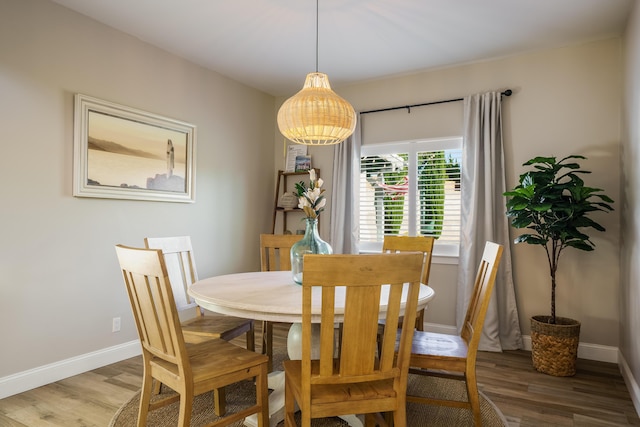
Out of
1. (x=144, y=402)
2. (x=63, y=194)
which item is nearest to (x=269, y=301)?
(x=144, y=402)

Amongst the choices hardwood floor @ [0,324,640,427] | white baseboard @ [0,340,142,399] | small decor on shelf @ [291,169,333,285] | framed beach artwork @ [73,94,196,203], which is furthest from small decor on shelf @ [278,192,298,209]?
small decor on shelf @ [291,169,333,285]

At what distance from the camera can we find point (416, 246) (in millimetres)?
3008

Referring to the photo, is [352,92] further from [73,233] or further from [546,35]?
[73,233]

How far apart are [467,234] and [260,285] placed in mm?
2221

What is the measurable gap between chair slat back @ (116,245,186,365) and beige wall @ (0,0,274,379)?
135 centimetres

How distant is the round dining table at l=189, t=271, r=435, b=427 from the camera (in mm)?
1731

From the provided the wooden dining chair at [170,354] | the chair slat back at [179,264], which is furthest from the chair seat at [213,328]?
the wooden dining chair at [170,354]

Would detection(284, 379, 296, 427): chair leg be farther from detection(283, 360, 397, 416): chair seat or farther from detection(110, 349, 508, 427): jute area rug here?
detection(110, 349, 508, 427): jute area rug

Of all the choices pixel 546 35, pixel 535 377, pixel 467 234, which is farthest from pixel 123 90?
pixel 535 377

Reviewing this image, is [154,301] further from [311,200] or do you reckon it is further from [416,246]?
[416,246]

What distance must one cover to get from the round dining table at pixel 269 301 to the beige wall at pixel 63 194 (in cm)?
125

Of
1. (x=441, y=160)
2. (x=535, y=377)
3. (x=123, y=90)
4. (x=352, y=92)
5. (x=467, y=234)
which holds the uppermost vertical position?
(x=352, y=92)

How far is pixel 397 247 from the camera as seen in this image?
3.07 metres

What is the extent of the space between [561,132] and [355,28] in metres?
1.99
